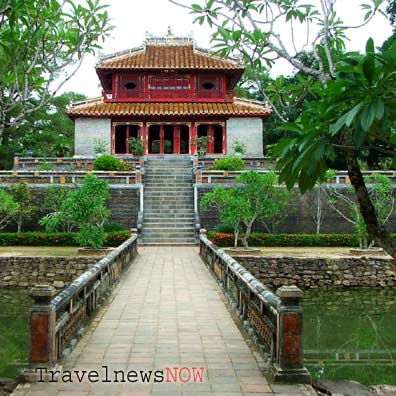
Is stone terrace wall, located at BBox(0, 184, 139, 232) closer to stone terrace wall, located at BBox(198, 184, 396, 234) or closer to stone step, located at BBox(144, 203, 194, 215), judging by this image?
stone step, located at BBox(144, 203, 194, 215)

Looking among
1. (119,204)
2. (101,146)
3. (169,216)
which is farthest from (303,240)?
(101,146)

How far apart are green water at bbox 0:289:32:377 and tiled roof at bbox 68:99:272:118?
50.6ft

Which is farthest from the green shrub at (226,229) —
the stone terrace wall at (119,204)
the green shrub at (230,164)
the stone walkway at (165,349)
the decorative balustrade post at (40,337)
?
the decorative balustrade post at (40,337)

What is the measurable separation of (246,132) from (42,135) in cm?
1592

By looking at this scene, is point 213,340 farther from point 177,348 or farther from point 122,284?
point 122,284

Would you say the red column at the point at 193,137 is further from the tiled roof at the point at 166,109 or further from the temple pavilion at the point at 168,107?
the tiled roof at the point at 166,109

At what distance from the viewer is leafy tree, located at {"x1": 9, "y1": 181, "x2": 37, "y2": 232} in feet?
67.2

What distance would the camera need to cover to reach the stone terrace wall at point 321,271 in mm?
15648

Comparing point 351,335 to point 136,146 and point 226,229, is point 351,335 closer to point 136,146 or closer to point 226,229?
point 226,229

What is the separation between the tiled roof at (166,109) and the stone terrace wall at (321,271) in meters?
14.4

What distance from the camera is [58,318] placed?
5.51m

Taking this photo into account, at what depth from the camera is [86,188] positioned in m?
15.9

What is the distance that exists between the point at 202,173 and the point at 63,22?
17.0 metres

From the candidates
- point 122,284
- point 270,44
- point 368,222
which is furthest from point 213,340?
point 122,284
